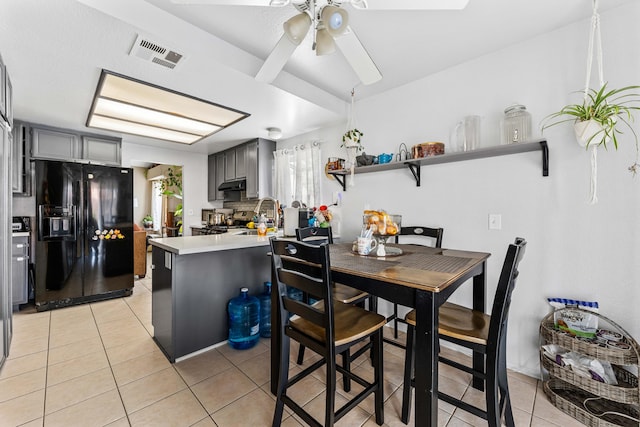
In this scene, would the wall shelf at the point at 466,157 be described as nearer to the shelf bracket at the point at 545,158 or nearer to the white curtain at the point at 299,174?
the shelf bracket at the point at 545,158

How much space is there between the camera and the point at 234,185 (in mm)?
4520

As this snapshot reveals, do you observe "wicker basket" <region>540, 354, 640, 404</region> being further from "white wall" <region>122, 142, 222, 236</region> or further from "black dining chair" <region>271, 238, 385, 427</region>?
"white wall" <region>122, 142, 222, 236</region>

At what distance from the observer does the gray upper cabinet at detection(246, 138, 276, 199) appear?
404 centimetres

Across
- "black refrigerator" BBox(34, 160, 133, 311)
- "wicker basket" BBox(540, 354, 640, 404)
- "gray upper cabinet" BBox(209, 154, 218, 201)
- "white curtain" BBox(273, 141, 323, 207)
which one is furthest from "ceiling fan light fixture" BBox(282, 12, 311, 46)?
"gray upper cabinet" BBox(209, 154, 218, 201)

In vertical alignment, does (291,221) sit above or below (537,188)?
below

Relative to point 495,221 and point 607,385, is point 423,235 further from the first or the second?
point 607,385

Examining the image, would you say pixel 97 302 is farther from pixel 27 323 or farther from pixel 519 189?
pixel 519 189

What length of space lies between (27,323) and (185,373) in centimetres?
217

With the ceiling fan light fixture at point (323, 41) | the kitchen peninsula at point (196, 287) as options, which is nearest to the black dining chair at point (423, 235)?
the kitchen peninsula at point (196, 287)

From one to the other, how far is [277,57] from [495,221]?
1.96 meters

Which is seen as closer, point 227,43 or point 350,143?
point 227,43

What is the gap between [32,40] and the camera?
173cm

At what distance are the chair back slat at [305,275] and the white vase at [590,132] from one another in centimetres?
169

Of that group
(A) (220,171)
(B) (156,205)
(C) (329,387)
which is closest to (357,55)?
(C) (329,387)
